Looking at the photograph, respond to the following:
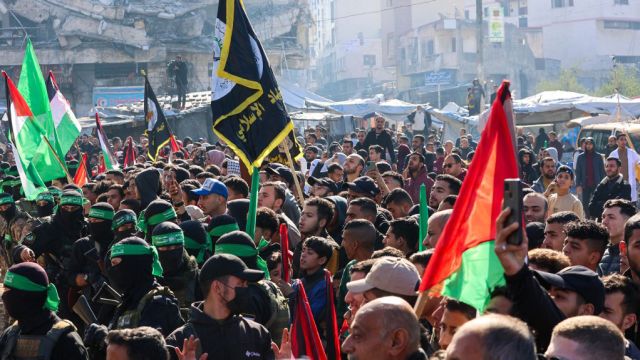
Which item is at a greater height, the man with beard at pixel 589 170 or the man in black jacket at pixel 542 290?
the man in black jacket at pixel 542 290

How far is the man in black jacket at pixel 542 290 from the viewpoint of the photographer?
3732 millimetres

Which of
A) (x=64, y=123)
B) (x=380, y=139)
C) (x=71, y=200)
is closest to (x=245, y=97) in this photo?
(x=71, y=200)

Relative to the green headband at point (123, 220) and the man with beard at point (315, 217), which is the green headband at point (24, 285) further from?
the man with beard at point (315, 217)

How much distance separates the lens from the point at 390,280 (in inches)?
196

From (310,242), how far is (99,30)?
4672 cm

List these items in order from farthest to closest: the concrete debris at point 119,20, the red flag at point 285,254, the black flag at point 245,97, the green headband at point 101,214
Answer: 1. the concrete debris at point 119,20
2. the black flag at point 245,97
3. the green headband at point 101,214
4. the red flag at point 285,254

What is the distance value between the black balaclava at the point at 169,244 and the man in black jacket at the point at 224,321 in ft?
3.56

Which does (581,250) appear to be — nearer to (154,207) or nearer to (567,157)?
(154,207)

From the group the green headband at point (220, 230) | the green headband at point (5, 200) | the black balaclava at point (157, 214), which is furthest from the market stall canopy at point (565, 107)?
the green headband at point (220, 230)

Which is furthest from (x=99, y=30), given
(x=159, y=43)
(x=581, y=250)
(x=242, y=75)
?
(x=581, y=250)

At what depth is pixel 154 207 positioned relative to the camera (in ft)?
27.0

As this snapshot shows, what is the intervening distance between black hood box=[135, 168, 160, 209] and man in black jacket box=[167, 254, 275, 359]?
5.43m

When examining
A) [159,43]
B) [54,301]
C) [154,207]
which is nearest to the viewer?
[54,301]

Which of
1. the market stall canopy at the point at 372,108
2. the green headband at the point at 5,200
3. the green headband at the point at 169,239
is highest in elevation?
the green headband at the point at 169,239
